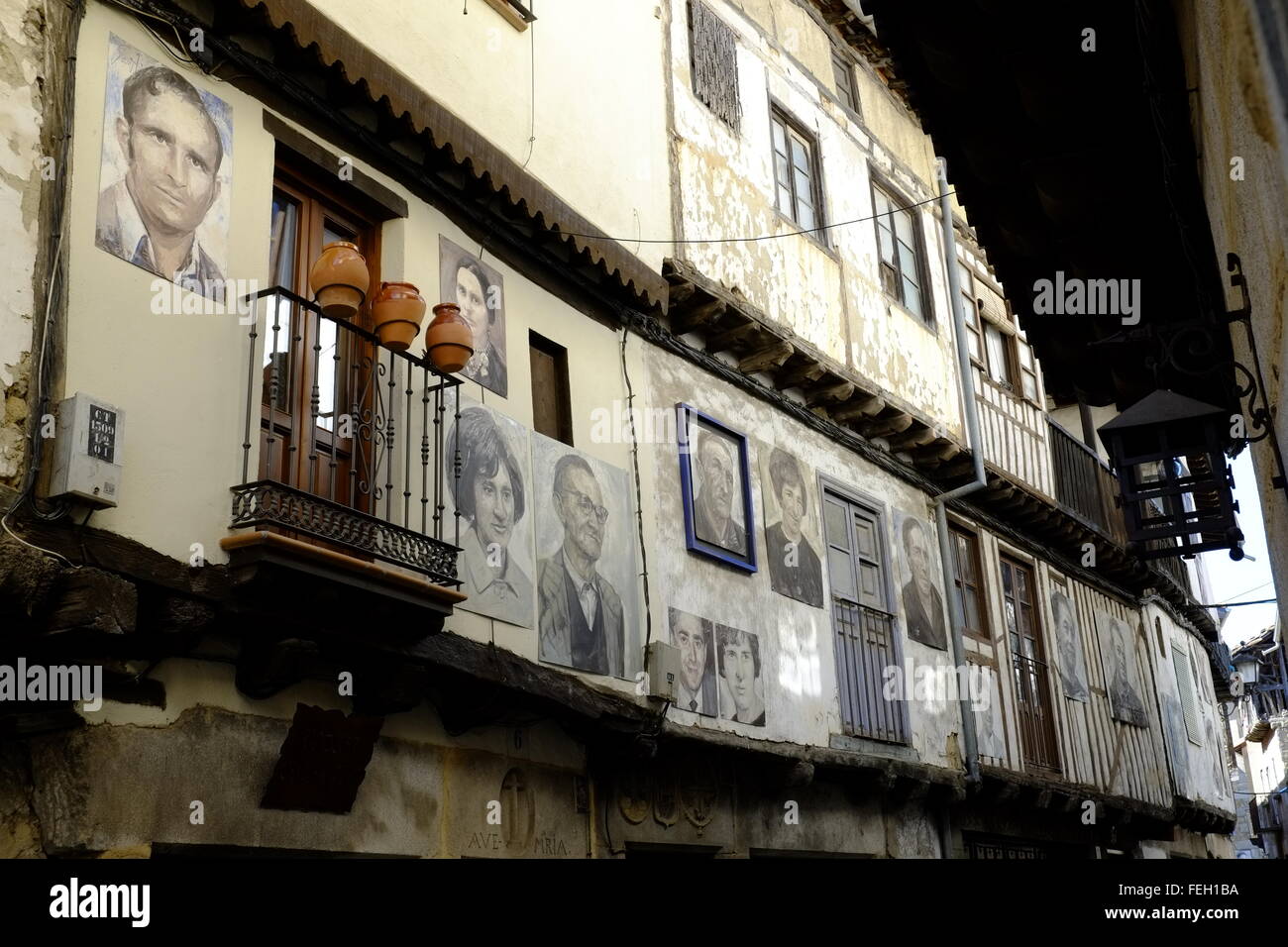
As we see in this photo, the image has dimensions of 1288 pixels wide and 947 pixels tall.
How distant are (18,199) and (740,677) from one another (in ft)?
18.1

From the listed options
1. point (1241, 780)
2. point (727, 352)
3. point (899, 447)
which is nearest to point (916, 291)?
point (899, 447)

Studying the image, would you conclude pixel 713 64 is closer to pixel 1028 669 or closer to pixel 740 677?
pixel 740 677

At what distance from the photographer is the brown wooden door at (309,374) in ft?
20.1

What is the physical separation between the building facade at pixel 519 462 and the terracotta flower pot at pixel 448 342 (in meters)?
0.23

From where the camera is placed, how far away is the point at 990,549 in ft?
43.5

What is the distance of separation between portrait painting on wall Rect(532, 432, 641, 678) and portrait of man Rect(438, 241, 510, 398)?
1.65ft

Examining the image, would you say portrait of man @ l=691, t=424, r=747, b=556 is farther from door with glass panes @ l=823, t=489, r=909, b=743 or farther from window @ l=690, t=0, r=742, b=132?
window @ l=690, t=0, r=742, b=132

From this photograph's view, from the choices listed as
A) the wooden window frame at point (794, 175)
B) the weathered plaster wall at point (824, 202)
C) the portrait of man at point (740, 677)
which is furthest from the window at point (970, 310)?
the portrait of man at point (740, 677)

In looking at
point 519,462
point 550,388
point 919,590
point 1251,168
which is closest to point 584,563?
point 519,462

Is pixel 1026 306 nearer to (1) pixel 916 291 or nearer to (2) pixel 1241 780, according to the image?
(1) pixel 916 291

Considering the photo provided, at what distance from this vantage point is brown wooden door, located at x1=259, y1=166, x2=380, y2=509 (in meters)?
6.13

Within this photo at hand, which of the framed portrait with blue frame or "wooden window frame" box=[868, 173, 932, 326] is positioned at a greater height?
"wooden window frame" box=[868, 173, 932, 326]

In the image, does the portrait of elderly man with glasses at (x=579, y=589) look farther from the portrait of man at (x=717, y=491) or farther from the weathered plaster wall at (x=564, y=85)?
the weathered plaster wall at (x=564, y=85)

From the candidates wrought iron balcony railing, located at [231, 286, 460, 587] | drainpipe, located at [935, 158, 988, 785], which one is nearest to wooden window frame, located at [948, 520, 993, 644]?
drainpipe, located at [935, 158, 988, 785]
